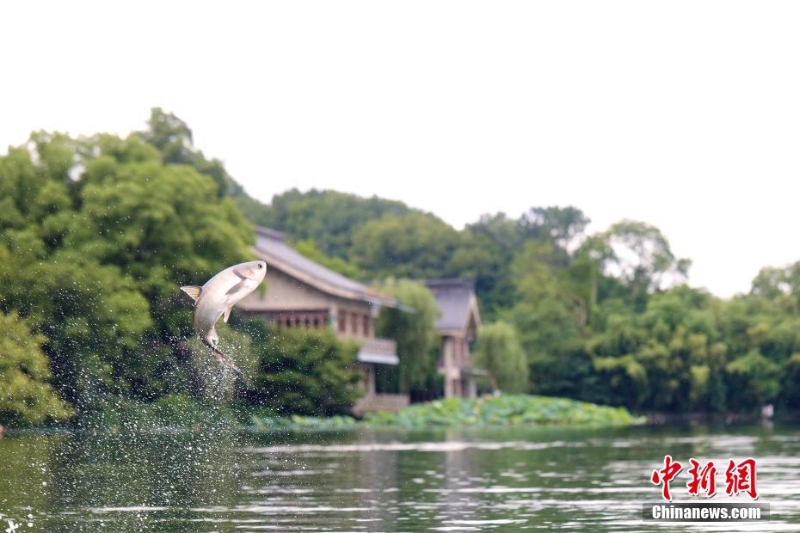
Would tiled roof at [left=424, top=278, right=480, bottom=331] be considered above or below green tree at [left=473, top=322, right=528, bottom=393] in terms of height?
above

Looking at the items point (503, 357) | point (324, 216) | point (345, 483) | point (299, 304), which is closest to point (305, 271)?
point (299, 304)

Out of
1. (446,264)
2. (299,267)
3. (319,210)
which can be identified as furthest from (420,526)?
(319,210)

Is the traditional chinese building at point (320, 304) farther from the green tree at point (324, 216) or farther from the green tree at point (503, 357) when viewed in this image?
the green tree at point (324, 216)

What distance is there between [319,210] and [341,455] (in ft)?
199

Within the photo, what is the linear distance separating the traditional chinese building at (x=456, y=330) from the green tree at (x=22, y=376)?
39.5m

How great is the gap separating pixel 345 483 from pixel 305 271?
29895mm

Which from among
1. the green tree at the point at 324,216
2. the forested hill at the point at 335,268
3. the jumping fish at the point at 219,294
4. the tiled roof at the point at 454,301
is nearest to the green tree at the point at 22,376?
the forested hill at the point at 335,268

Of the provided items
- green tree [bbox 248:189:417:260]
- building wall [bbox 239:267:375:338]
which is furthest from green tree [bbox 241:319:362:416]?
green tree [bbox 248:189:417:260]

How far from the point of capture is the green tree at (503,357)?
60.3m

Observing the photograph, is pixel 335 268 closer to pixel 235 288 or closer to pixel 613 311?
pixel 613 311

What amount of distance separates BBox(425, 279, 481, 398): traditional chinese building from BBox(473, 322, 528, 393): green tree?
3.24 meters

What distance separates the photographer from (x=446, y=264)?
79.6m

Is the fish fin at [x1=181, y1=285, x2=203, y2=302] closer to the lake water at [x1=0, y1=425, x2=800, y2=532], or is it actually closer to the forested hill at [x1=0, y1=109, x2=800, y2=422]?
the lake water at [x1=0, y1=425, x2=800, y2=532]

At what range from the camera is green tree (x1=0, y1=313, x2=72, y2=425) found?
2317cm
